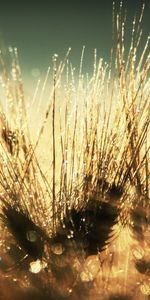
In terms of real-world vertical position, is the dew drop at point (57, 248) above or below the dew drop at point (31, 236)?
below

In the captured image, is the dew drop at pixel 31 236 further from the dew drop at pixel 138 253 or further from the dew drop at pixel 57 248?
the dew drop at pixel 138 253

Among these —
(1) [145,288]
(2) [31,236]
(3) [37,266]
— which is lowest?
(1) [145,288]

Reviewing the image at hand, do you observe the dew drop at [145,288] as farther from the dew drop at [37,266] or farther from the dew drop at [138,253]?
the dew drop at [37,266]

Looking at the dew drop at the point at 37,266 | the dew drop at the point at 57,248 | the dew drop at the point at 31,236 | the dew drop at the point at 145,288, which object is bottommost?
the dew drop at the point at 145,288

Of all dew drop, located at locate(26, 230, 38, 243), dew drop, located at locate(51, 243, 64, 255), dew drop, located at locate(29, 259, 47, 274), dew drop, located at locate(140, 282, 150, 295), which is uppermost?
dew drop, located at locate(26, 230, 38, 243)

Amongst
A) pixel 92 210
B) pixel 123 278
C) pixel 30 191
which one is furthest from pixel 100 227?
pixel 30 191

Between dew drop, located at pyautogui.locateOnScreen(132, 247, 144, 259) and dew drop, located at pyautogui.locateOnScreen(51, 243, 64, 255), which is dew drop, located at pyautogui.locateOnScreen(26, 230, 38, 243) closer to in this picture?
dew drop, located at pyautogui.locateOnScreen(51, 243, 64, 255)

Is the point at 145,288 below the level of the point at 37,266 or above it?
below

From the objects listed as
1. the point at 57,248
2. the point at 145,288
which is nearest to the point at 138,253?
the point at 145,288

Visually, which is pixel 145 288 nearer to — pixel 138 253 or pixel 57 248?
pixel 138 253

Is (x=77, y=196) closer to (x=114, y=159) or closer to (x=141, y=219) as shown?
(x=114, y=159)

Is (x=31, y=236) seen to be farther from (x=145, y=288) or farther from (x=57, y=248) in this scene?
(x=145, y=288)
